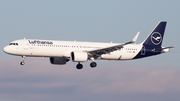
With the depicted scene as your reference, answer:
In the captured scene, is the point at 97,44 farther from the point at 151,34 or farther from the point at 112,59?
the point at 151,34

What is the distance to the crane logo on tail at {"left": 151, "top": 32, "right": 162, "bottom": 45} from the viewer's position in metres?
77.4

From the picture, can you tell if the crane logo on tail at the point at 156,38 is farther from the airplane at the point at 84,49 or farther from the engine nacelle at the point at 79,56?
the engine nacelle at the point at 79,56

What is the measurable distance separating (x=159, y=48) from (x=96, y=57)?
13356 mm

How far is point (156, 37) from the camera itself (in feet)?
256

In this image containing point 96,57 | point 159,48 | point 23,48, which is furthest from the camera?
point 159,48

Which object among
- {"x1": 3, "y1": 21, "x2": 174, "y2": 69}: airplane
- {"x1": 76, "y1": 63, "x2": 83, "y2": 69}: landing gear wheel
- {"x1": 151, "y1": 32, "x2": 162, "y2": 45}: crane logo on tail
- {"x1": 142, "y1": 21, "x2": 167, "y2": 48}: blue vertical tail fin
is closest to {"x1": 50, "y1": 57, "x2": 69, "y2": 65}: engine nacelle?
{"x1": 3, "y1": 21, "x2": 174, "y2": 69}: airplane

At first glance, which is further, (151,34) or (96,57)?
(151,34)

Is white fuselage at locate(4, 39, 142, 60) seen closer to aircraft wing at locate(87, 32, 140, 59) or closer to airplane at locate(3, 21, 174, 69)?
airplane at locate(3, 21, 174, 69)

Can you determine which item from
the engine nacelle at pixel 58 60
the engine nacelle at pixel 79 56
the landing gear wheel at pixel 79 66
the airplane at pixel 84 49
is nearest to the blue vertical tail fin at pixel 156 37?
the airplane at pixel 84 49

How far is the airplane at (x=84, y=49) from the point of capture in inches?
2618

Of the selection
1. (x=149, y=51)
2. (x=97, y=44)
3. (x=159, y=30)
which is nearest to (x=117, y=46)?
(x=97, y=44)

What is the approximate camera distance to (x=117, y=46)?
67625mm

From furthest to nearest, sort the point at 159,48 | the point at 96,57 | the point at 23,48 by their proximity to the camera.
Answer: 1. the point at 159,48
2. the point at 96,57
3. the point at 23,48

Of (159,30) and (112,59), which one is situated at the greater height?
(159,30)
